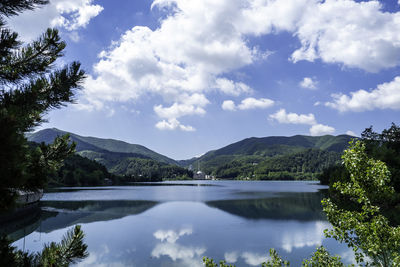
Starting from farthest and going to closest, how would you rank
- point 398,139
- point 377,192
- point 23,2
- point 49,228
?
1. point 398,139
2. point 49,228
3. point 377,192
4. point 23,2

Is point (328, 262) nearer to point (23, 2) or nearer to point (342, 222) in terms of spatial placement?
point (342, 222)

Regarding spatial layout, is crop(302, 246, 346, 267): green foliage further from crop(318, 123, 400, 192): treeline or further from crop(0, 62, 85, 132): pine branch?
crop(318, 123, 400, 192): treeline

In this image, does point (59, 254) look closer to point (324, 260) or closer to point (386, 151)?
point (324, 260)

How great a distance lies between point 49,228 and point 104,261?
16074 millimetres

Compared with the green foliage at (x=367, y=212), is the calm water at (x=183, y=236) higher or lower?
lower

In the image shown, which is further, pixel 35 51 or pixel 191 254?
pixel 191 254

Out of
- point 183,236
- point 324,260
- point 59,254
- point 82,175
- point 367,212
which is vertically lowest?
point 183,236

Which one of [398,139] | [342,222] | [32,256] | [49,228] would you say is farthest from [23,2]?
[398,139]

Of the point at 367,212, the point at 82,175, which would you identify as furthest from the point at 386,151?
the point at 82,175

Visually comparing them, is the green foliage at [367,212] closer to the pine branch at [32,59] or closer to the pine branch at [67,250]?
the pine branch at [67,250]

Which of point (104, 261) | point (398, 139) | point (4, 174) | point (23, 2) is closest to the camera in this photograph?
point (4, 174)

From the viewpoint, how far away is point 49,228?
104 ft

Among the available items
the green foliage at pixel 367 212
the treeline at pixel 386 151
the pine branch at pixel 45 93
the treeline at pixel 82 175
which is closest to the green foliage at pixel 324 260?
the green foliage at pixel 367 212

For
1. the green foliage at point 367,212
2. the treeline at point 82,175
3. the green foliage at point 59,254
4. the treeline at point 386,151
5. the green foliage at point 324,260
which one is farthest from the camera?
the treeline at point 82,175
